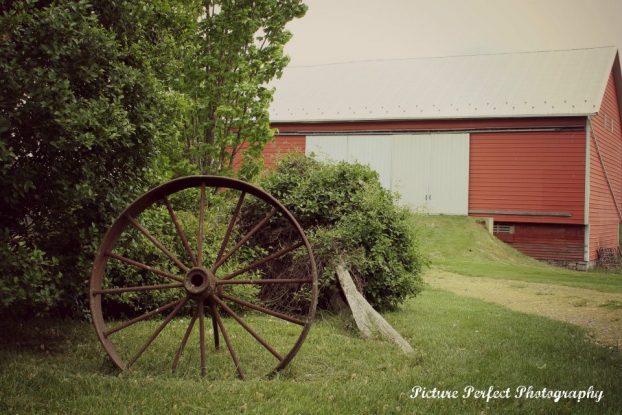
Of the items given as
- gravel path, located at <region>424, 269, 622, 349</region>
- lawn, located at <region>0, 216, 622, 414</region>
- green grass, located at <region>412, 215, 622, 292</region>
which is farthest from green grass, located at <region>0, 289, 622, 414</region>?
green grass, located at <region>412, 215, 622, 292</region>

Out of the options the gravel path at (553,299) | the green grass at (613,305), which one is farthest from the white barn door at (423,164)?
the green grass at (613,305)

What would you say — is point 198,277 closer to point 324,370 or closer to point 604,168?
point 324,370

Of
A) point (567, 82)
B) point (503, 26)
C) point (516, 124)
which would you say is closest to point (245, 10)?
point (516, 124)

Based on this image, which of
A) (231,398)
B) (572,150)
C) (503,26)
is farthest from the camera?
(503,26)

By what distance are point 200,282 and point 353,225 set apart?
3815mm

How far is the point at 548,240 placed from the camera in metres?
21.6

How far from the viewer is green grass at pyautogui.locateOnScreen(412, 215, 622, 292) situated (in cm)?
1547

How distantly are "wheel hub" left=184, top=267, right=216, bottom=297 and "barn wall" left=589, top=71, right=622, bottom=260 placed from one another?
19066 mm

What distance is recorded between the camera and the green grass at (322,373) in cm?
457

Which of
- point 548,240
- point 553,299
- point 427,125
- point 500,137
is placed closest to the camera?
point 553,299

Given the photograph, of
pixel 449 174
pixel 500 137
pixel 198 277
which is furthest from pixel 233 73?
pixel 500 137

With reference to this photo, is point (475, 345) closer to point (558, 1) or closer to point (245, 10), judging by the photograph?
Result: point (245, 10)

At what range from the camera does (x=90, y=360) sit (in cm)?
581

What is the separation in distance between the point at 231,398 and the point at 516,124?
63.1 feet
